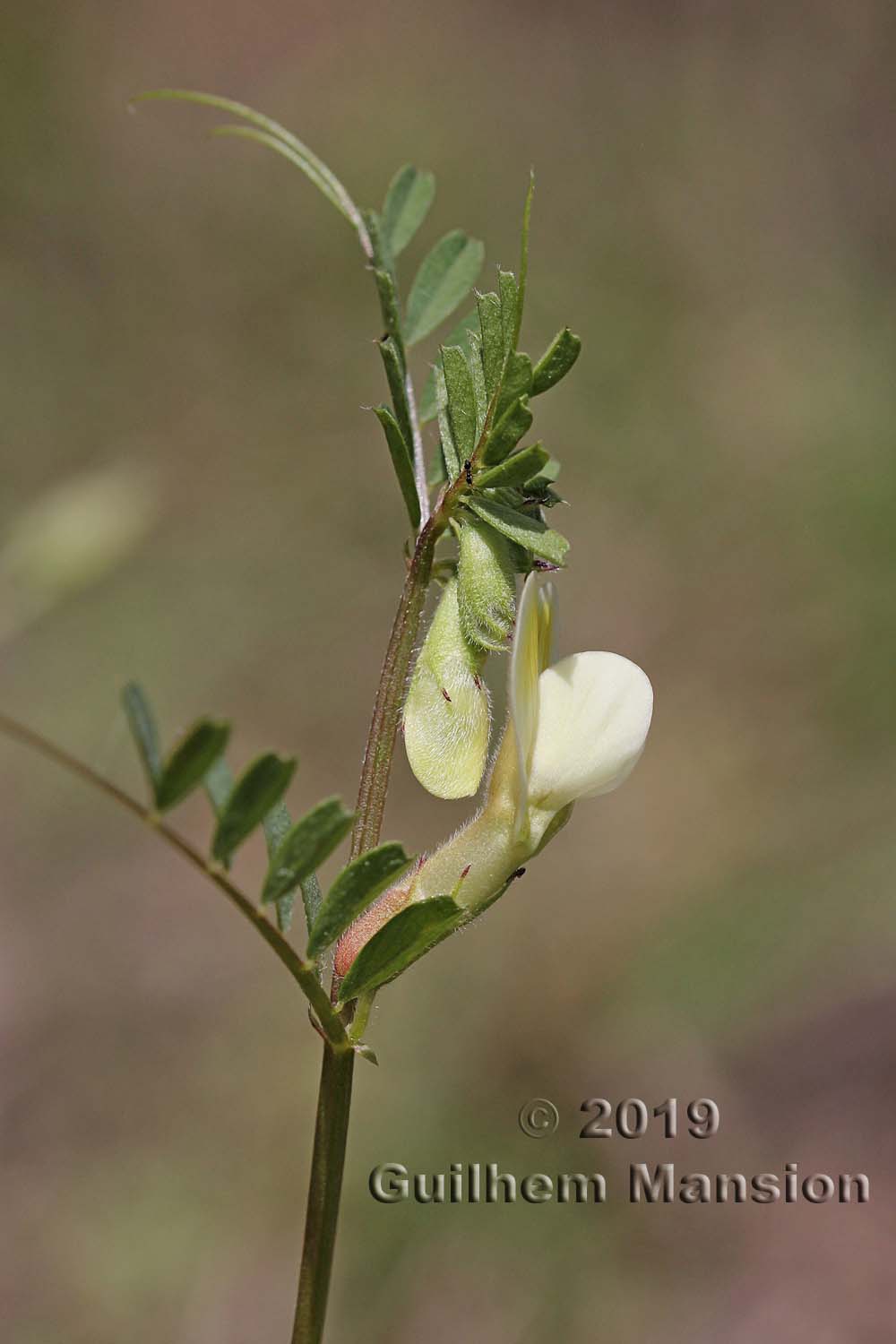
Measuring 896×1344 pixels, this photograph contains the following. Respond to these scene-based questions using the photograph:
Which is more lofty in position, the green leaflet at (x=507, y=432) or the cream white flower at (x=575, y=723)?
the green leaflet at (x=507, y=432)

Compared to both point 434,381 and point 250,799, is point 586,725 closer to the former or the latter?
point 250,799

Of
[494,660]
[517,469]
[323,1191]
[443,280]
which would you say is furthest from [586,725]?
[494,660]

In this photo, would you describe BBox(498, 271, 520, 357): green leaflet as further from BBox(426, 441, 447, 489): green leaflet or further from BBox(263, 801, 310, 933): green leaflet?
BBox(263, 801, 310, 933): green leaflet

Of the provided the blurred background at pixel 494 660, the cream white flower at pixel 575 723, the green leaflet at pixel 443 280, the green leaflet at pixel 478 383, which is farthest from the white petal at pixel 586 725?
the blurred background at pixel 494 660

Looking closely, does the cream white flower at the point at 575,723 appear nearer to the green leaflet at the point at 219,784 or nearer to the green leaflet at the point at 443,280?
the green leaflet at the point at 219,784

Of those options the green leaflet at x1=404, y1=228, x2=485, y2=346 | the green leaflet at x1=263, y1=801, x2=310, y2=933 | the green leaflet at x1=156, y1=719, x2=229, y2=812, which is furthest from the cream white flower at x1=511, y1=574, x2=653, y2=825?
the green leaflet at x1=404, y1=228, x2=485, y2=346

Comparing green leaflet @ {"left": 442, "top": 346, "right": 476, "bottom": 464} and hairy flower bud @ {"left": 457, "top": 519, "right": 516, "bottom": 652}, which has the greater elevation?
green leaflet @ {"left": 442, "top": 346, "right": 476, "bottom": 464}

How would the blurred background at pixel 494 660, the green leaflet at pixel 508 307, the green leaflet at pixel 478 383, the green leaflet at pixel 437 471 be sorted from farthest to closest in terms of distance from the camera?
the blurred background at pixel 494 660
the green leaflet at pixel 437 471
the green leaflet at pixel 478 383
the green leaflet at pixel 508 307
